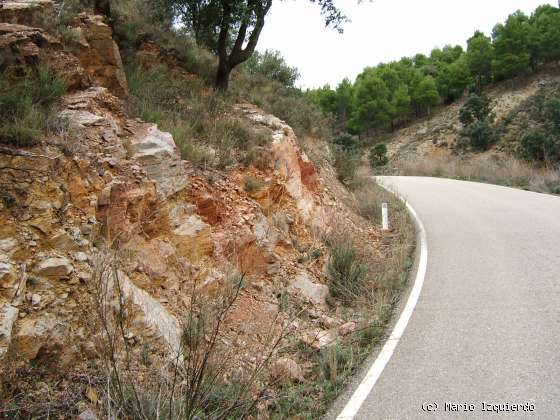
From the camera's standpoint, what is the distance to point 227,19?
10.3 m

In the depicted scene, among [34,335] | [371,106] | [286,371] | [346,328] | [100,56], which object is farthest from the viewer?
[371,106]

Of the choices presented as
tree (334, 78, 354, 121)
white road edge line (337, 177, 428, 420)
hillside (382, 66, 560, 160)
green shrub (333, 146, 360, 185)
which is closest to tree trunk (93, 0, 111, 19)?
green shrub (333, 146, 360, 185)

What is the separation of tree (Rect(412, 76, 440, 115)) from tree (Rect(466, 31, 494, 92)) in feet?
16.8

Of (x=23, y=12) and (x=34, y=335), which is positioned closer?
(x=34, y=335)

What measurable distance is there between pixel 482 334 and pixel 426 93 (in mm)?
54620

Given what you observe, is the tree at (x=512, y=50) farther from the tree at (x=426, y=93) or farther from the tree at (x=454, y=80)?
the tree at (x=426, y=93)

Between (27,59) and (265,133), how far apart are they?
15.0 ft

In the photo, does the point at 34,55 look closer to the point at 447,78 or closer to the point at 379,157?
the point at 379,157

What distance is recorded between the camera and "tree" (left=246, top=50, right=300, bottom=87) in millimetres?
16263

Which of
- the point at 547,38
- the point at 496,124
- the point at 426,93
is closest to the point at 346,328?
the point at 496,124

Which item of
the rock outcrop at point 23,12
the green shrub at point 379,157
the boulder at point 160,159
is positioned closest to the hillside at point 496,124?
the green shrub at point 379,157

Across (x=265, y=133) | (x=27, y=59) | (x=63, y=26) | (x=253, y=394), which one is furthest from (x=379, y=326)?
(x=63, y=26)

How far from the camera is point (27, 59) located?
598 centimetres

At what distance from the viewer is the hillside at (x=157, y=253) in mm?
3400
